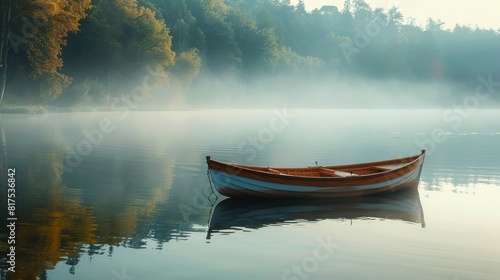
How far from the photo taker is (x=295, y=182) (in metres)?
26.3

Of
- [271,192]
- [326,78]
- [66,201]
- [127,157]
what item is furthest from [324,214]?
[326,78]

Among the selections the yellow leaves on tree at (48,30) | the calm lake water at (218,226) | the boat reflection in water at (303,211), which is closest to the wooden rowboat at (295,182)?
the boat reflection in water at (303,211)

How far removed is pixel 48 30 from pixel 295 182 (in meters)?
53.1

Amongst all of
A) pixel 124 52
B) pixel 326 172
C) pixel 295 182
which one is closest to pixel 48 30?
pixel 124 52

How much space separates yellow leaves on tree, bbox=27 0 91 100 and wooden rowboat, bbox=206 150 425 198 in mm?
48292

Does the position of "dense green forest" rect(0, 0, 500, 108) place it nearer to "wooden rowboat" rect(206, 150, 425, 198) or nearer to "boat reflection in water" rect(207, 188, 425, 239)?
"wooden rowboat" rect(206, 150, 425, 198)

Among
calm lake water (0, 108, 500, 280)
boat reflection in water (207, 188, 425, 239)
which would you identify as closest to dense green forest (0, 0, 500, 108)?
calm lake water (0, 108, 500, 280)

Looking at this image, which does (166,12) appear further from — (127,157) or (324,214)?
(324,214)

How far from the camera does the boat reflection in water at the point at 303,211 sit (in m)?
22.3

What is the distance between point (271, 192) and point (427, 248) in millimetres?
8478

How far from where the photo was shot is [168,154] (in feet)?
145

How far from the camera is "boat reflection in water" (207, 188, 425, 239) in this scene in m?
22.3

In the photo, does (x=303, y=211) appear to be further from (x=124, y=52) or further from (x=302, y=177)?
(x=124, y=52)

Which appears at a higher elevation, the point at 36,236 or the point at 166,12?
the point at 166,12
